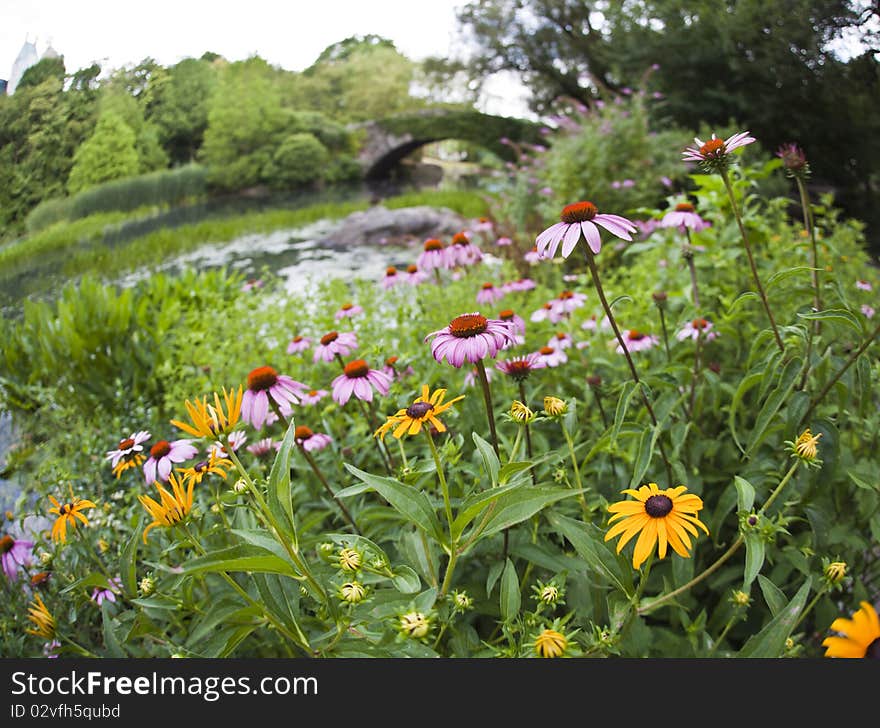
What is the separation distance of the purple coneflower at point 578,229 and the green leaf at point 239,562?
0.33 m

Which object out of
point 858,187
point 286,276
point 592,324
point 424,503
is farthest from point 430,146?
→ point 424,503

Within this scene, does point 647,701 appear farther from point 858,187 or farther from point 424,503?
point 858,187

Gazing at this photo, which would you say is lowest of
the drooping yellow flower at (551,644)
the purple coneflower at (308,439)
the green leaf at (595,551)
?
Result: the drooping yellow flower at (551,644)

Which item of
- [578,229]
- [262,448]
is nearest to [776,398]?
[578,229]

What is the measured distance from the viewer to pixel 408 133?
2.32 m

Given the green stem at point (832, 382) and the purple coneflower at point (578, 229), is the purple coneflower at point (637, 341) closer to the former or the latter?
the green stem at point (832, 382)

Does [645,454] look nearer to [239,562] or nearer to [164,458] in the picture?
[239,562]

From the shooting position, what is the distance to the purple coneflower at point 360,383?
68 centimetres

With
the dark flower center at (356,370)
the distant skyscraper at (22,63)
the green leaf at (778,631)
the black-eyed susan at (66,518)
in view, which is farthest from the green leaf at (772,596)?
the distant skyscraper at (22,63)

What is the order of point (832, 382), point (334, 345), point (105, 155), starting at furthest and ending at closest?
point (105, 155), point (334, 345), point (832, 382)

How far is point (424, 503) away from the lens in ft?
1.57

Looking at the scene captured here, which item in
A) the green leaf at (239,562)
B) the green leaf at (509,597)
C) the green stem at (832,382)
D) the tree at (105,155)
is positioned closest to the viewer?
the green leaf at (239,562)

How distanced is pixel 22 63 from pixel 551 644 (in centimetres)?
116

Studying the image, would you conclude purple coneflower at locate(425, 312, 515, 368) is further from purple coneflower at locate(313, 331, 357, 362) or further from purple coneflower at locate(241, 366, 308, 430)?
purple coneflower at locate(313, 331, 357, 362)
